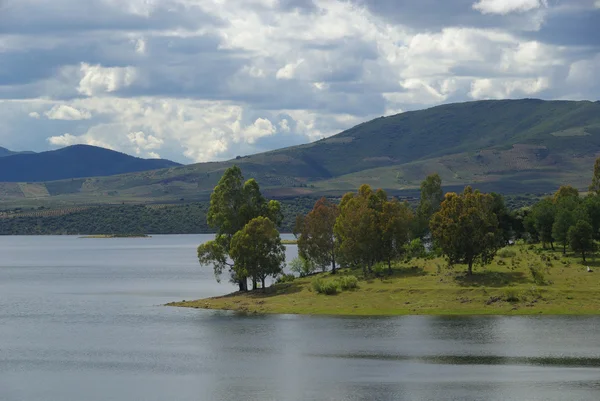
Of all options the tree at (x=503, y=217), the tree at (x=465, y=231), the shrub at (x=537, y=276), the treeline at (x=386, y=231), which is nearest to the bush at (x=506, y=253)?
the treeline at (x=386, y=231)

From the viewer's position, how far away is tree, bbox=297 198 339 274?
153m

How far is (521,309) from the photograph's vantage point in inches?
4540

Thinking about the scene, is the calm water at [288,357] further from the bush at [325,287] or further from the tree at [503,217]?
the tree at [503,217]

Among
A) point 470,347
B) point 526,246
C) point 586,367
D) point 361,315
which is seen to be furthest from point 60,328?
point 526,246

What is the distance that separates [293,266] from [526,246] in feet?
137

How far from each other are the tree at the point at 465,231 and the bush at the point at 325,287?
56.7 feet

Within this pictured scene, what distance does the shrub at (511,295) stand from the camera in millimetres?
117750

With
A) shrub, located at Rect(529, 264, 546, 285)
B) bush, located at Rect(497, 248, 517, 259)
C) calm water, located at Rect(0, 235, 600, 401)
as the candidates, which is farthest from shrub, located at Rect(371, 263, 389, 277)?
calm water, located at Rect(0, 235, 600, 401)

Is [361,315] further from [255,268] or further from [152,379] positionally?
[152,379]

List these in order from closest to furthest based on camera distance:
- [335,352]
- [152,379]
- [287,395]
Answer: [287,395] → [152,379] → [335,352]

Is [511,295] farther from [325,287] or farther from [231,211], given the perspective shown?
[231,211]

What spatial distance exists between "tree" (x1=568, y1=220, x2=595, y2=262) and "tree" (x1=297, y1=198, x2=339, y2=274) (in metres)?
39.1

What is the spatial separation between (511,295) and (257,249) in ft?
122

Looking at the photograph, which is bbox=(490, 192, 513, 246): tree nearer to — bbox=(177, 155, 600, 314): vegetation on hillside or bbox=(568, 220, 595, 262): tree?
bbox=(177, 155, 600, 314): vegetation on hillside
